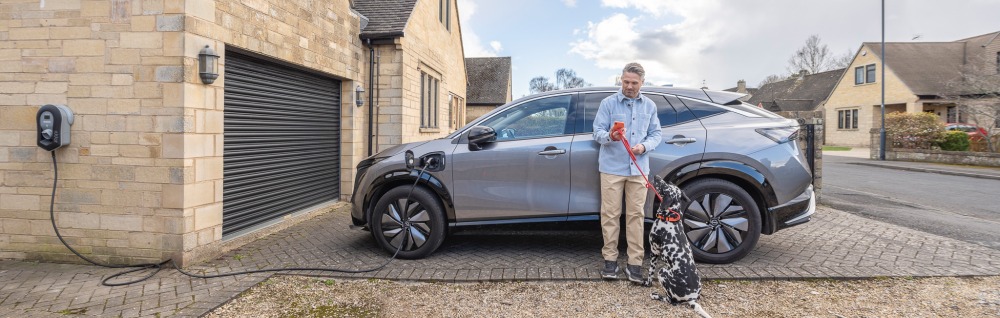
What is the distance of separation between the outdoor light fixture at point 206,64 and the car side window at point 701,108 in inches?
178

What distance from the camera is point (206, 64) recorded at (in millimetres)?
4785

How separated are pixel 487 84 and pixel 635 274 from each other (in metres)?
32.0

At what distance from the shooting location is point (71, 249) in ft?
15.7

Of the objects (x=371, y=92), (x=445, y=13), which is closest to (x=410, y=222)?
(x=371, y=92)

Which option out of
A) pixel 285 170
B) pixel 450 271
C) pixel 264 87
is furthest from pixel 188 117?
pixel 450 271

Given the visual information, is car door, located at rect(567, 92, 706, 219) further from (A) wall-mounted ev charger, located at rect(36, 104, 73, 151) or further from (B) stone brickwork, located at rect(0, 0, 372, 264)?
(A) wall-mounted ev charger, located at rect(36, 104, 73, 151)

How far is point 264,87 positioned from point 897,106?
127ft

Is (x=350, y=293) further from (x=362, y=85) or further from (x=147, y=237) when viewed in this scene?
(x=362, y=85)

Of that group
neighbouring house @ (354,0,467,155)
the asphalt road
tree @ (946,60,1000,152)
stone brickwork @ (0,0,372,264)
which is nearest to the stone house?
stone brickwork @ (0,0,372,264)

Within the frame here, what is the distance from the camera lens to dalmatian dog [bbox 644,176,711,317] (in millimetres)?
3568

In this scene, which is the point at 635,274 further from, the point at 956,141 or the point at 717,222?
the point at 956,141

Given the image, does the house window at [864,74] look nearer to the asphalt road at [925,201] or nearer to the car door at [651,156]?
the asphalt road at [925,201]

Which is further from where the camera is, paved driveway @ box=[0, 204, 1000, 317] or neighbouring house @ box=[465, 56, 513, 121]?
neighbouring house @ box=[465, 56, 513, 121]

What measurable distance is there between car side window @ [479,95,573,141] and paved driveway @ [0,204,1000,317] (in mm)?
921
